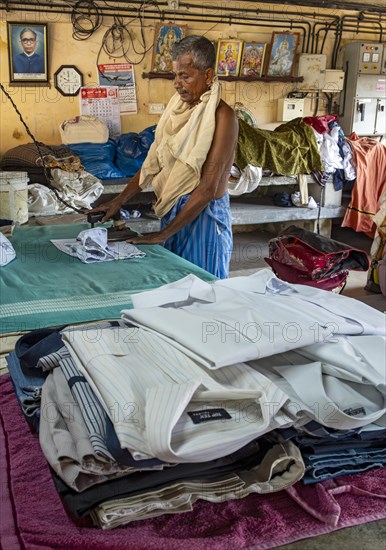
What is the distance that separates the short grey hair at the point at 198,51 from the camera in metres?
2.73

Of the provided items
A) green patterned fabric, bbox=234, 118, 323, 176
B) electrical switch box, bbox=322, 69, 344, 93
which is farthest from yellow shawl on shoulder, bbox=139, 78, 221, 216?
electrical switch box, bbox=322, 69, 344, 93

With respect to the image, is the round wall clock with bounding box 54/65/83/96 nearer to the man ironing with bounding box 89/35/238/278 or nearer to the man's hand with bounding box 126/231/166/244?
the man ironing with bounding box 89/35/238/278

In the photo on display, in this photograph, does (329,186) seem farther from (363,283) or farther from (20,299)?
(20,299)

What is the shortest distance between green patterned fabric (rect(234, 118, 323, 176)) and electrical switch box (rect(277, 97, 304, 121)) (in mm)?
614

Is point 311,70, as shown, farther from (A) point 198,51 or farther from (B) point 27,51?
(A) point 198,51

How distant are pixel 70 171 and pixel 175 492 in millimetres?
4894

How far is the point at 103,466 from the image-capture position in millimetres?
1008

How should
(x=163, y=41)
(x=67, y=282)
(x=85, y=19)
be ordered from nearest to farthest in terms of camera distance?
(x=67, y=282) → (x=85, y=19) → (x=163, y=41)

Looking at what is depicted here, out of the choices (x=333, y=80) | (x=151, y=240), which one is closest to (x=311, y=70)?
(x=333, y=80)

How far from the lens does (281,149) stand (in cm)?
673

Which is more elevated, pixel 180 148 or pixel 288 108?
pixel 288 108

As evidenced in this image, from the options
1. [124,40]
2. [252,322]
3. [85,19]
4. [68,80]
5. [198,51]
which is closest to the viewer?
[252,322]

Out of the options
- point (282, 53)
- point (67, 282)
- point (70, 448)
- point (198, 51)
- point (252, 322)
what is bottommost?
A: point (67, 282)

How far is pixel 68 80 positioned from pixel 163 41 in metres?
1.23
